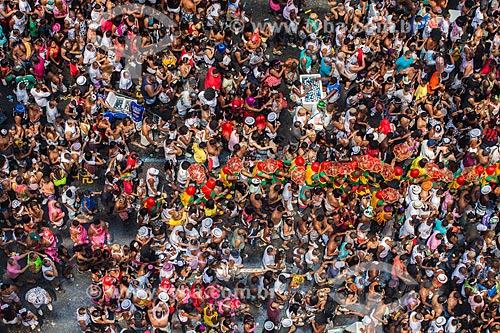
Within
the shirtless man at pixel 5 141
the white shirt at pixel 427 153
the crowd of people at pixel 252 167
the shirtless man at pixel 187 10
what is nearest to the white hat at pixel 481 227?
the crowd of people at pixel 252 167

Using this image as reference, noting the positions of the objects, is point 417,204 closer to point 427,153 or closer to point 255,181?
A: point 427,153

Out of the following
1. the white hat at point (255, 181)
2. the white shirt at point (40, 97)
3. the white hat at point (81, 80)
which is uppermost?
the white hat at point (81, 80)

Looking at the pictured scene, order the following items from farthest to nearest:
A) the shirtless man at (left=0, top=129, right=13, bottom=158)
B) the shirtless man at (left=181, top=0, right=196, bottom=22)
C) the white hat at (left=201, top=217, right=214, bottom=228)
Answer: the shirtless man at (left=181, top=0, right=196, bottom=22) → the shirtless man at (left=0, top=129, right=13, bottom=158) → the white hat at (left=201, top=217, right=214, bottom=228)

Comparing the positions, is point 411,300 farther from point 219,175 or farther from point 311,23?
point 311,23

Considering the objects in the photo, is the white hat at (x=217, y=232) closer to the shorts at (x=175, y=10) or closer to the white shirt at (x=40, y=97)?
the white shirt at (x=40, y=97)

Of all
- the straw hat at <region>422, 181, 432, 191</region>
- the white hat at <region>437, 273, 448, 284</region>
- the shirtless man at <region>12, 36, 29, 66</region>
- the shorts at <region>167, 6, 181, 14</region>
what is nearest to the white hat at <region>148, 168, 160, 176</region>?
the shirtless man at <region>12, 36, 29, 66</region>

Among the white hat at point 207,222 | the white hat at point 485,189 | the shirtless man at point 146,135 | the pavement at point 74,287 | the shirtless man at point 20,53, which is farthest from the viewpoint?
the shirtless man at point 20,53

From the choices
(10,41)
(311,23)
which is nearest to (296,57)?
(311,23)

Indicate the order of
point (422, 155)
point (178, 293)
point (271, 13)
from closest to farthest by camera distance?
point (178, 293), point (422, 155), point (271, 13)

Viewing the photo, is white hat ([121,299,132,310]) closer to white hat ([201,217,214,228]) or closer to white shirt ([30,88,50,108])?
white hat ([201,217,214,228])
